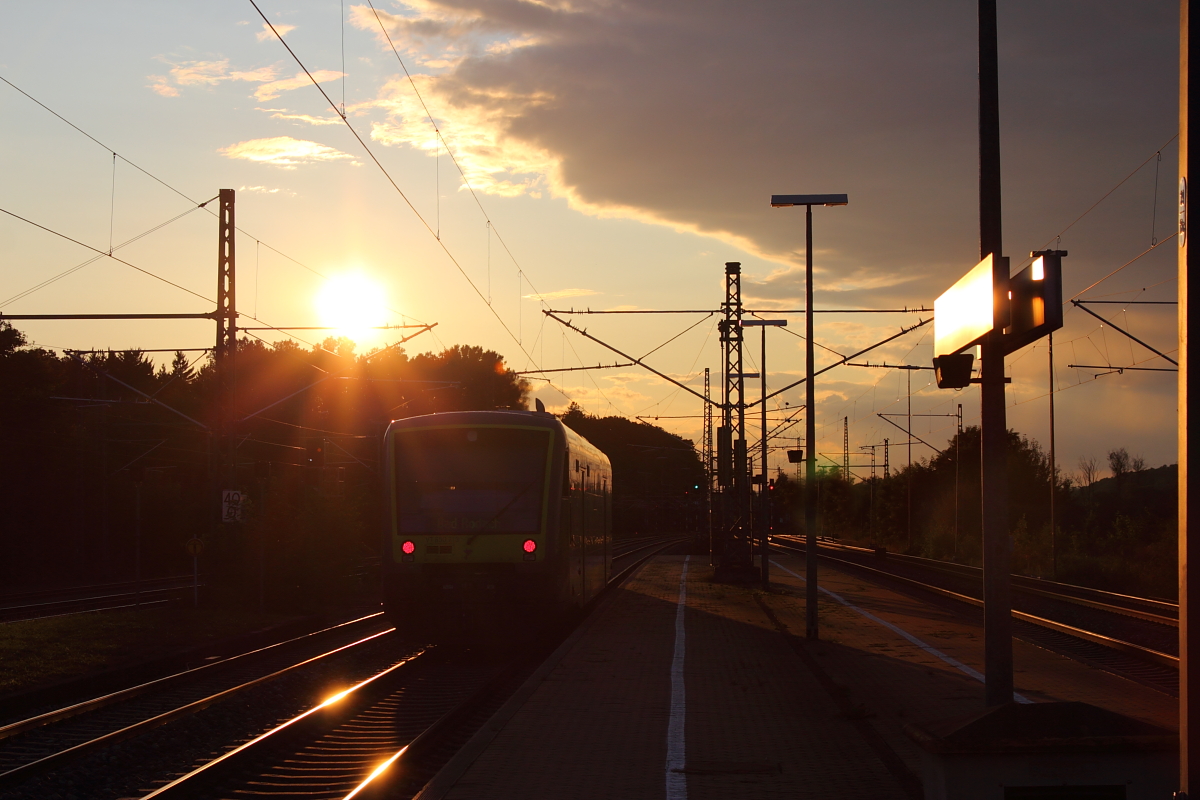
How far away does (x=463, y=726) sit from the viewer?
11.4m

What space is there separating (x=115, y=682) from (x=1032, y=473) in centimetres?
7602

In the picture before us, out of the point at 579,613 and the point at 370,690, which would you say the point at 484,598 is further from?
the point at 579,613

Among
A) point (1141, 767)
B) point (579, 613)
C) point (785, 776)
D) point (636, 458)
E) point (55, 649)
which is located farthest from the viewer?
point (636, 458)

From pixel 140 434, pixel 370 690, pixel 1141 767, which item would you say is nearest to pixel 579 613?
pixel 370 690

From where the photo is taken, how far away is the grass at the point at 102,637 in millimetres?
14047

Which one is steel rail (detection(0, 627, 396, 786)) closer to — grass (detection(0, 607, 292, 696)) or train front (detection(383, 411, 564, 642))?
grass (detection(0, 607, 292, 696))

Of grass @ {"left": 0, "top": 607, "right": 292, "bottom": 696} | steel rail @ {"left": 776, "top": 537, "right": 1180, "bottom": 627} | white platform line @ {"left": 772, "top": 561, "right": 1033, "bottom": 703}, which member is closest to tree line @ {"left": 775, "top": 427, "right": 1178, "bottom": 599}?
steel rail @ {"left": 776, "top": 537, "right": 1180, "bottom": 627}

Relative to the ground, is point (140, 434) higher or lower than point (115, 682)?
higher

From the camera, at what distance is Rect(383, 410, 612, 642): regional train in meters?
16.6

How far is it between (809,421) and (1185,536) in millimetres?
14507

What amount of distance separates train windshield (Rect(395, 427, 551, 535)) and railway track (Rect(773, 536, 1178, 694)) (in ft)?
29.2

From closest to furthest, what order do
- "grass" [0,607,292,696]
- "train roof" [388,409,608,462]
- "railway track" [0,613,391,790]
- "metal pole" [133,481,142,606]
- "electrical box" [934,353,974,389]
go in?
"electrical box" [934,353,974,389] < "railway track" [0,613,391,790] < "grass" [0,607,292,696] < "train roof" [388,409,608,462] < "metal pole" [133,481,142,606]

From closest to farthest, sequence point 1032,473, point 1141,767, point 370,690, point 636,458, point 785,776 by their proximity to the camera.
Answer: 1. point 1141,767
2. point 785,776
3. point 370,690
4. point 1032,473
5. point 636,458

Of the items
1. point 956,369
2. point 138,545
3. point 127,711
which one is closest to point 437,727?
point 127,711
